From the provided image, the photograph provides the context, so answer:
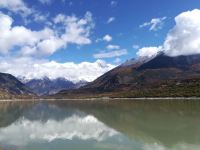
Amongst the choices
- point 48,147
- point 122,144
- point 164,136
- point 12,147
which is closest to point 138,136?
point 164,136

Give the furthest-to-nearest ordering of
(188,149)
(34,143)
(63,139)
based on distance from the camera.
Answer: (63,139), (34,143), (188,149)

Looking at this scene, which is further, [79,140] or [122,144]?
[79,140]

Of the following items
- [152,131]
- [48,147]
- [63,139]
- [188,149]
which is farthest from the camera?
[152,131]

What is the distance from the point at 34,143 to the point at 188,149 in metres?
22.0

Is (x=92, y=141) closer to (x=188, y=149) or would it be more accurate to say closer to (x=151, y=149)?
(x=151, y=149)

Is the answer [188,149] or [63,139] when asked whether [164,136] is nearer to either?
[188,149]

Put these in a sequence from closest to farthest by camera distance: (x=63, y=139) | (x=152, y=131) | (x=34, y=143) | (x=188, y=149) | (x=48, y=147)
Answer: (x=188, y=149), (x=48, y=147), (x=34, y=143), (x=63, y=139), (x=152, y=131)

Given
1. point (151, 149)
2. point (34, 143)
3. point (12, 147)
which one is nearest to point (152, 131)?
point (151, 149)

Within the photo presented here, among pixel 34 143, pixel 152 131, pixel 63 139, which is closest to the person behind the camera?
pixel 34 143

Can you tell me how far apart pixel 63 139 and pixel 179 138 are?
17687mm

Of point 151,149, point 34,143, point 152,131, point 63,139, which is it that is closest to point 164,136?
point 152,131

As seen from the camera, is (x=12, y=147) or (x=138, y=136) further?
(x=138, y=136)

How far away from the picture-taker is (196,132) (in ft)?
172

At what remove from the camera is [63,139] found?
165 ft
